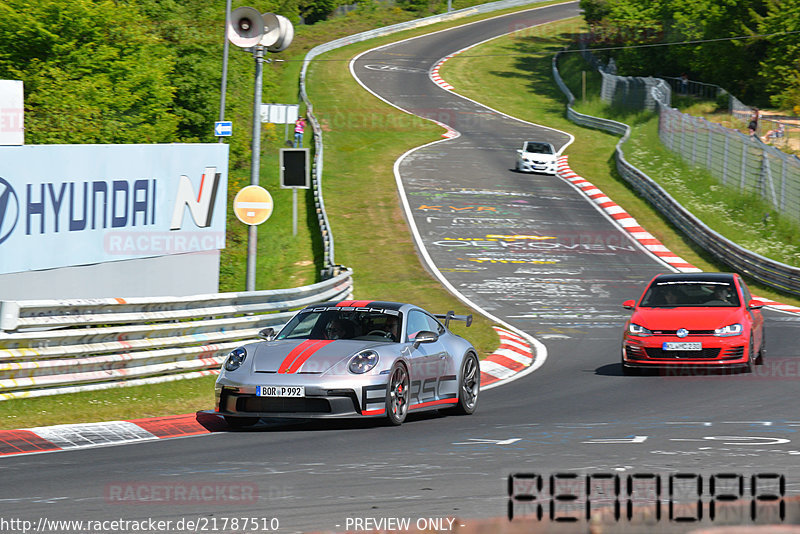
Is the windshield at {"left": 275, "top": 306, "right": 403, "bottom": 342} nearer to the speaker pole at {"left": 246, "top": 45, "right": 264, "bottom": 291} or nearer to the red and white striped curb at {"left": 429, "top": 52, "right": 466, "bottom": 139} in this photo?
the speaker pole at {"left": 246, "top": 45, "right": 264, "bottom": 291}

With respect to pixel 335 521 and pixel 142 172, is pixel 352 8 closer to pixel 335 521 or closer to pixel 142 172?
pixel 142 172

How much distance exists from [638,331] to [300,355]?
665 cm

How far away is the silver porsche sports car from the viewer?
35.4ft

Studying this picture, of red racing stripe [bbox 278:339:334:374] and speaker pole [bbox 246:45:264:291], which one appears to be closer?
red racing stripe [bbox 278:339:334:374]

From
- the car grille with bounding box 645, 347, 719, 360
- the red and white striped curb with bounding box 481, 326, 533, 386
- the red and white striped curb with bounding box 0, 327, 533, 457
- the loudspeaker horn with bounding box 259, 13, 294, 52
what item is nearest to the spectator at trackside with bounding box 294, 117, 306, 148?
the red and white striped curb with bounding box 481, 326, 533, 386

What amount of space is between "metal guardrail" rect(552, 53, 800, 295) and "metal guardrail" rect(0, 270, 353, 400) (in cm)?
1639

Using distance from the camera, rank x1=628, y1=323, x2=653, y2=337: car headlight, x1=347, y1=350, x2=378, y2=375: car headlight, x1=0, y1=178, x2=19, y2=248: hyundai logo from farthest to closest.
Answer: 1. x1=628, y1=323, x2=653, y2=337: car headlight
2. x1=0, y1=178, x2=19, y2=248: hyundai logo
3. x1=347, y1=350, x2=378, y2=375: car headlight

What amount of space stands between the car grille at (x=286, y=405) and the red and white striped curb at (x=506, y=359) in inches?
218

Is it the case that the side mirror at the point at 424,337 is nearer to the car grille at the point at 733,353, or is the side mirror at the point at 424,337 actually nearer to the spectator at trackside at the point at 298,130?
the car grille at the point at 733,353

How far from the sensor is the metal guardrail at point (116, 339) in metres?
11.7

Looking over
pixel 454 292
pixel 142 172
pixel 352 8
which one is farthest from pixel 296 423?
pixel 352 8

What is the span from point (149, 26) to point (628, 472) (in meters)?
41.4

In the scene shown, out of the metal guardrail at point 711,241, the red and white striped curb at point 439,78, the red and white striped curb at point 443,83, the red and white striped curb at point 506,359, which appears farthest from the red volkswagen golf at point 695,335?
the red and white striped curb at point 439,78

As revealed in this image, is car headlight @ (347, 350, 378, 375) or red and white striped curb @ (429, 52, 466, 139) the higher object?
car headlight @ (347, 350, 378, 375)
